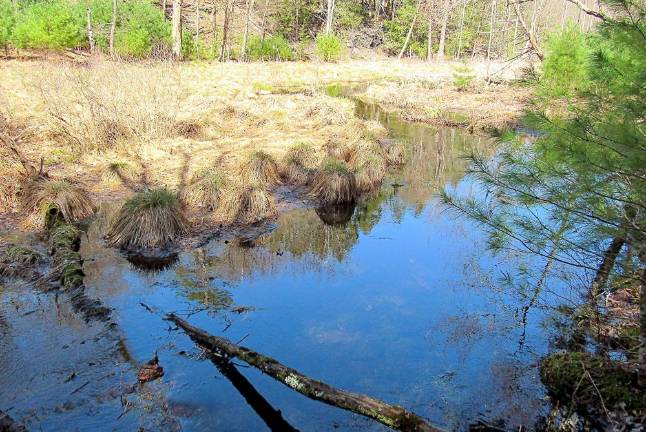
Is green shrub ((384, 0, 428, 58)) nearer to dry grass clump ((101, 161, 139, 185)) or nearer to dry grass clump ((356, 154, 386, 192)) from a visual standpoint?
dry grass clump ((356, 154, 386, 192))

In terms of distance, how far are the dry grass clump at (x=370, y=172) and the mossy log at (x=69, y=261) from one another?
6.72 m

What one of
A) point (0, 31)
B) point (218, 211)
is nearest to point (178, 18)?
point (0, 31)

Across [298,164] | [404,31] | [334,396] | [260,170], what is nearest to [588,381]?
[334,396]

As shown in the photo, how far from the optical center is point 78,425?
4934 mm

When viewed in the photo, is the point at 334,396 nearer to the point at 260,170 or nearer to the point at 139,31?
the point at 260,170

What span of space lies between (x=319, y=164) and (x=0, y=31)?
68.3 ft

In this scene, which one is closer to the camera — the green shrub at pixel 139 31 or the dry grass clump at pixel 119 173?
the dry grass clump at pixel 119 173

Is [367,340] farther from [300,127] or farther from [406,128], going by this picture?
[406,128]

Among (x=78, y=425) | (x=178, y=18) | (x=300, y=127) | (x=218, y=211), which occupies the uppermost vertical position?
(x=178, y=18)

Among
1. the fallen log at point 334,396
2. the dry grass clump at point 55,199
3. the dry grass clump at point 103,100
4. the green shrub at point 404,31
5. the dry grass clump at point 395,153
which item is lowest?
the fallen log at point 334,396

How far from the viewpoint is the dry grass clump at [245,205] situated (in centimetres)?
1056

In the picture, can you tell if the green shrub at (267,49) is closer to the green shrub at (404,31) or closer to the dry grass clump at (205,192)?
the green shrub at (404,31)

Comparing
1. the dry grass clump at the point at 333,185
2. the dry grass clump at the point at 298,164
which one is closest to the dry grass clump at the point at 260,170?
the dry grass clump at the point at 298,164

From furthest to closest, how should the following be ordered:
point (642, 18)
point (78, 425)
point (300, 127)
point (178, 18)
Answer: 1. point (178, 18)
2. point (300, 127)
3. point (78, 425)
4. point (642, 18)
